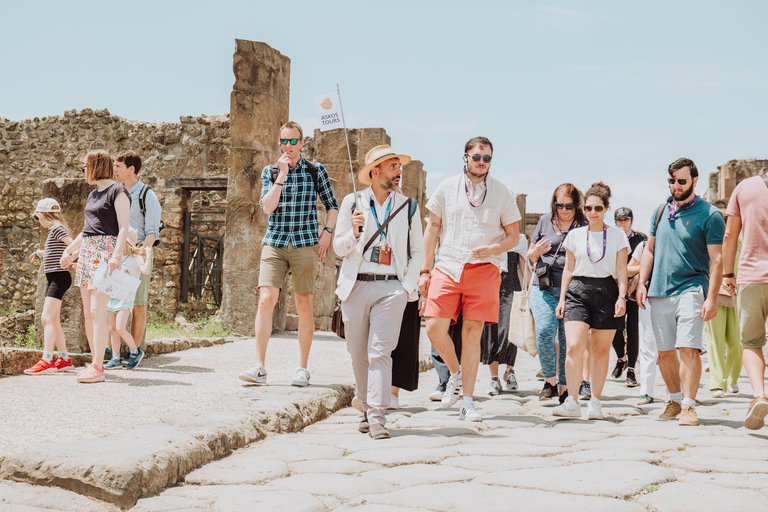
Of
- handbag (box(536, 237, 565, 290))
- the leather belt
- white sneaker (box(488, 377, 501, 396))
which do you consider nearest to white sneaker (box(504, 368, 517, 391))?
white sneaker (box(488, 377, 501, 396))

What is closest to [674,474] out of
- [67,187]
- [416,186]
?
[67,187]

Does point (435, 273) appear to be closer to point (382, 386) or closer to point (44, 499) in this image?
point (382, 386)

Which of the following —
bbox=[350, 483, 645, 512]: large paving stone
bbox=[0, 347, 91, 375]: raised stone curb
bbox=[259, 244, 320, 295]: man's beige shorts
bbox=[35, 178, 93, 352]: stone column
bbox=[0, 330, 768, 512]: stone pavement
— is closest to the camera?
bbox=[350, 483, 645, 512]: large paving stone

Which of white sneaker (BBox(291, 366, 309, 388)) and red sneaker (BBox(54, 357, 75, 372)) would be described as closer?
white sneaker (BBox(291, 366, 309, 388))

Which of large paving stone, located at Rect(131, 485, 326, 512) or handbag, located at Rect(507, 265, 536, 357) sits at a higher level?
handbag, located at Rect(507, 265, 536, 357)

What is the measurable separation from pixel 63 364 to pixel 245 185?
15.5ft

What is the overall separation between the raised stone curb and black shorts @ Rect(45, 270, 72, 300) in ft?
1.62

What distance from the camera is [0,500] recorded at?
2922mm

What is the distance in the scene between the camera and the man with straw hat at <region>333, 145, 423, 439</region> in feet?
15.3

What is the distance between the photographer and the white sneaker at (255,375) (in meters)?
5.73

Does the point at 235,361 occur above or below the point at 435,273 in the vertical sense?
below

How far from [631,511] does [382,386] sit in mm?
1946

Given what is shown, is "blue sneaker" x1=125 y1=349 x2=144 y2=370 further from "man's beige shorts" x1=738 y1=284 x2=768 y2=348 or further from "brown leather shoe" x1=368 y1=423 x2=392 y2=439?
"man's beige shorts" x1=738 y1=284 x2=768 y2=348

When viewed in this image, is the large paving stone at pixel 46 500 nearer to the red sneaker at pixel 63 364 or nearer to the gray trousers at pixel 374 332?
the gray trousers at pixel 374 332
